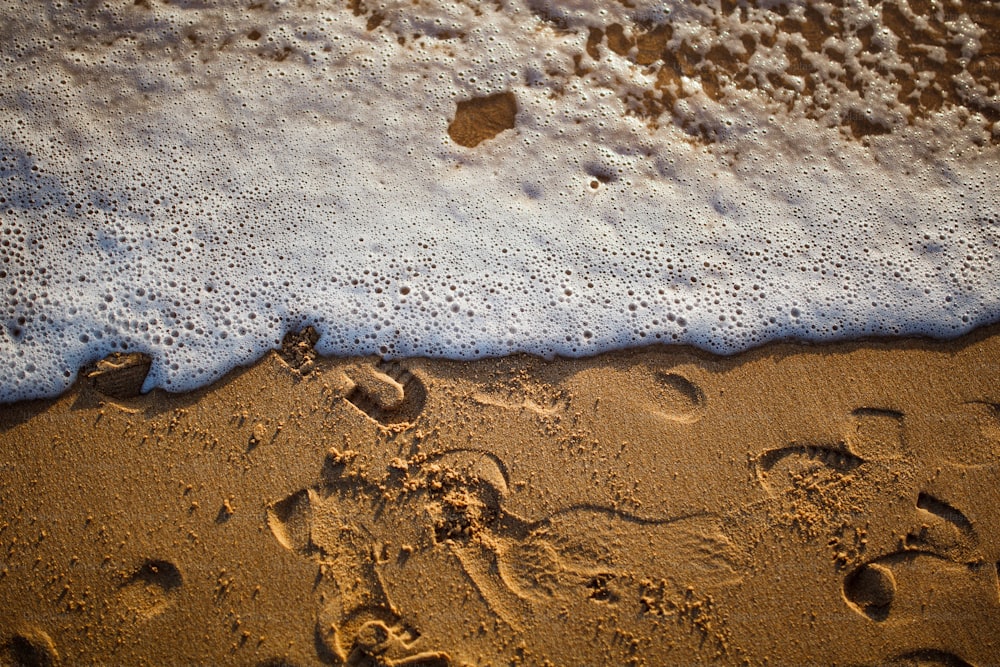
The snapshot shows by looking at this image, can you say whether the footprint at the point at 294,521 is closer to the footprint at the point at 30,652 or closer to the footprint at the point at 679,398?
the footprint at the point at 30,652

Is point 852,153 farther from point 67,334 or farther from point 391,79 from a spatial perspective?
point 67,334

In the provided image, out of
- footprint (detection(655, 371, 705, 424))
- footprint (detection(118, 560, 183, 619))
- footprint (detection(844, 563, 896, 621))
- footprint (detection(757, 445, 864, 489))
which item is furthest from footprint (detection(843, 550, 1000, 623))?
footprint (detection(118, 560, 183, 619))

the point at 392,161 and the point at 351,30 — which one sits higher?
the point at 351,30

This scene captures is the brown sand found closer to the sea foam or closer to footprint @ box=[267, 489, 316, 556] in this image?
footprint @ box=[267, 489, 316, 556]

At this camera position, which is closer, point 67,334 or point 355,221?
point 67,334

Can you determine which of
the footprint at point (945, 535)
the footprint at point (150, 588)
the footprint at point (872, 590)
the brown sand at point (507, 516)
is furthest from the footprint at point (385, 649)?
the footprint at point (945, 535)

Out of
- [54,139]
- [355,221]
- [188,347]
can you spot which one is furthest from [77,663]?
[54,139]

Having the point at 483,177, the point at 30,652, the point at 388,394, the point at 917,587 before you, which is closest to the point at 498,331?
the point at 388,394
